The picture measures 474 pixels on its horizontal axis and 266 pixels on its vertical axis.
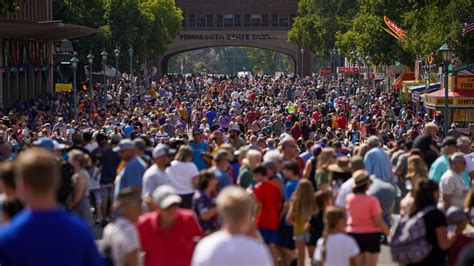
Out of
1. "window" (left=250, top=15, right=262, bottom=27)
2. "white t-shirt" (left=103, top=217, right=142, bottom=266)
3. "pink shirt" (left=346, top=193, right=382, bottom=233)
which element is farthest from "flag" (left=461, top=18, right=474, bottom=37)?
"window" (left=250, top=15, right=262, bottom=27)

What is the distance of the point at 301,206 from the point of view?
13578mm

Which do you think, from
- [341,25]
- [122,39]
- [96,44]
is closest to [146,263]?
[96,44]

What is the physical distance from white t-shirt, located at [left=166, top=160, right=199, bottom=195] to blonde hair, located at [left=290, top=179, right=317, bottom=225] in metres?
2.35

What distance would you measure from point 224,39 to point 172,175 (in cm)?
11985

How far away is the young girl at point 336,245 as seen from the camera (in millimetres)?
10938

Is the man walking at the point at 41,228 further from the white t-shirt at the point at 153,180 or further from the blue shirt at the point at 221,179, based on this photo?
the white t-shirt at the point at 153,180

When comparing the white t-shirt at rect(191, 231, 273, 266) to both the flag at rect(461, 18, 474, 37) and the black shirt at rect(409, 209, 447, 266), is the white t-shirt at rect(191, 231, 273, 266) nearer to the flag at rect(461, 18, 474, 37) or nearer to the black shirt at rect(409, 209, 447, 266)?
the black shirt at rect(409, 209, 447, 266)

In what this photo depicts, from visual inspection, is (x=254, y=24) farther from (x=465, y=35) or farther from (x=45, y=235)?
(x=45, y=235)

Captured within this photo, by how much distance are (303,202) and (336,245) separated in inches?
101

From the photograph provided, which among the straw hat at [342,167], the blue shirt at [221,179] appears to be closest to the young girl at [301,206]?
the blue shirt at [221,179]

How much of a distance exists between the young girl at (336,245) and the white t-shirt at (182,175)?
15.1 feet

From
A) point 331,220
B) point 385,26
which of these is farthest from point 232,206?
point 385,26

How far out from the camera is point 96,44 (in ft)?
261

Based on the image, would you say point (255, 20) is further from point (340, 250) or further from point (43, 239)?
point (43, 239)
